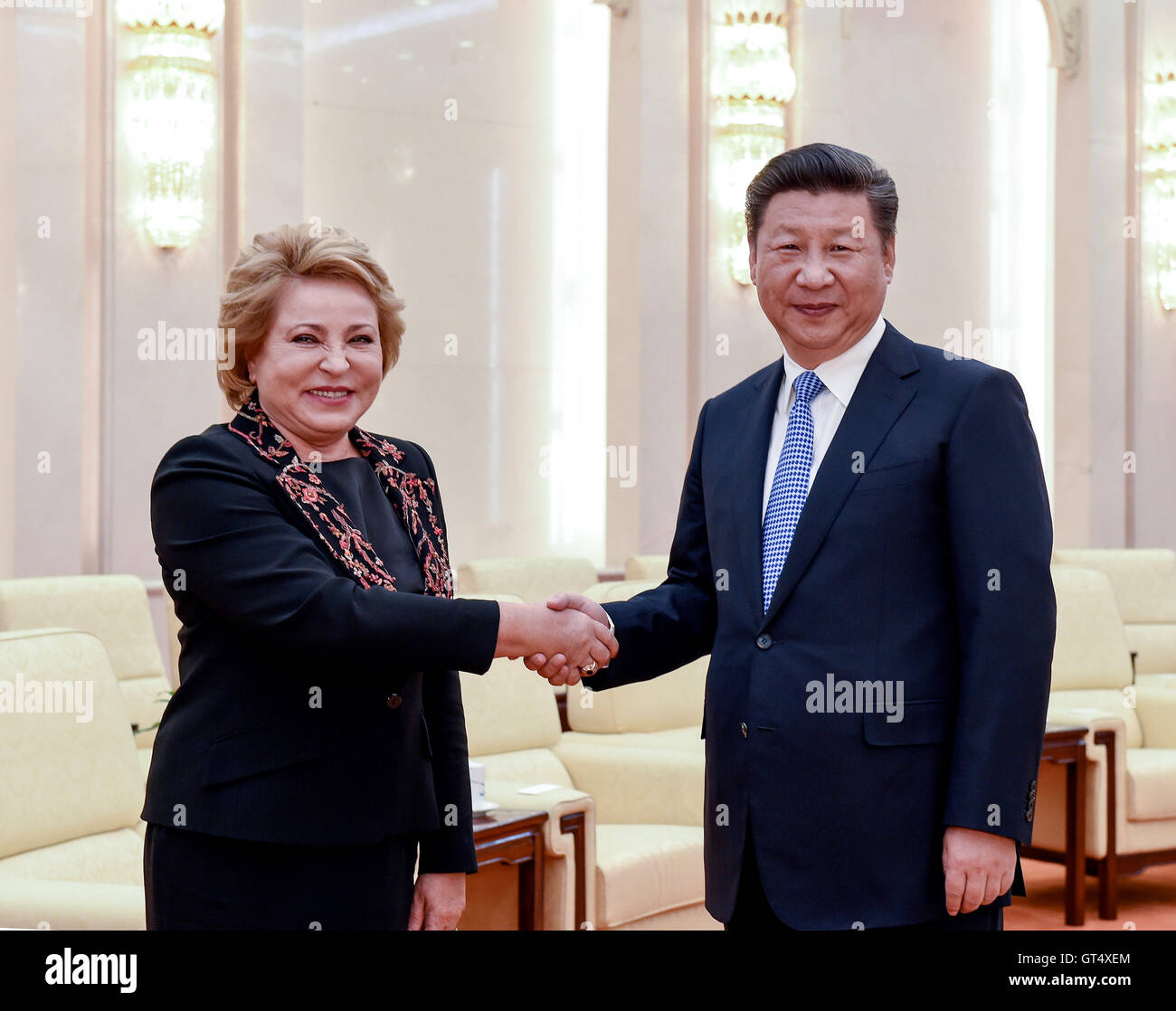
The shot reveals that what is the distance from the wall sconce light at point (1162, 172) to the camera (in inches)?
317

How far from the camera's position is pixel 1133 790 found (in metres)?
5.04

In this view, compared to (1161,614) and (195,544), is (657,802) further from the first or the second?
(1161,614)

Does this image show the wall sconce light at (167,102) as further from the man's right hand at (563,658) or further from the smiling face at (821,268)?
the smiling face at (821,268)

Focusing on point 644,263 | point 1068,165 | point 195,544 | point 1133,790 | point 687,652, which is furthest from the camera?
point 1068,165

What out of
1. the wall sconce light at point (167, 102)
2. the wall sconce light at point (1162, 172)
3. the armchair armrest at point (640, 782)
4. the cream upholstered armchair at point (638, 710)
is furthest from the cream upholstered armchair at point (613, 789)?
the wall sconce light at point (1162, 172)

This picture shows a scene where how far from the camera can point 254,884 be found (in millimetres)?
1772

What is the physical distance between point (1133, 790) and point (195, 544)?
4240 mm

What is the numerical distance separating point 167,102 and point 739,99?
2.92m

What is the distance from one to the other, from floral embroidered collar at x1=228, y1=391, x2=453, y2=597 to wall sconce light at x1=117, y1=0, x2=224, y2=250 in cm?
409

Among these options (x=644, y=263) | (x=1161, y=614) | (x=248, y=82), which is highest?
(x=248, y=82)

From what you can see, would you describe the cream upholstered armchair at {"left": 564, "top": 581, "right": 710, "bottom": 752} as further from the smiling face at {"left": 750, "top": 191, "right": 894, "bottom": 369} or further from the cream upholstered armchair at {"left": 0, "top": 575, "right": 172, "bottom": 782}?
the smiling face at {"left": 750, "top": 191, "right": 894, "bottom": 369}

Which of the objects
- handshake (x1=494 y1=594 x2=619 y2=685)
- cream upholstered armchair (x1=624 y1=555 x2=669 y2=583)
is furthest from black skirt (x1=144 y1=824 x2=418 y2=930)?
cream upholstered armchair (x1=624 y1=555 x2=669 y2=583)

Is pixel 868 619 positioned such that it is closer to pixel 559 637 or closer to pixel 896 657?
pixel 896 657
